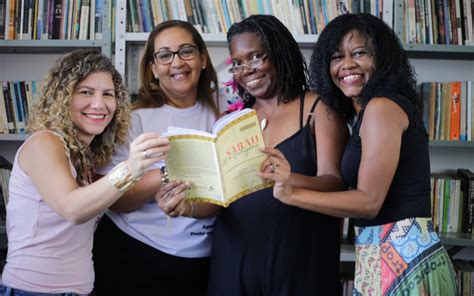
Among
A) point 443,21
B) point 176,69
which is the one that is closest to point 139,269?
point 176,69

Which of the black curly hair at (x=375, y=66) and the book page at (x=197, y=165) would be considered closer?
the book page at (x=197, y=165)

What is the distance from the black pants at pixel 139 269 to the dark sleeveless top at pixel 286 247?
267 mm

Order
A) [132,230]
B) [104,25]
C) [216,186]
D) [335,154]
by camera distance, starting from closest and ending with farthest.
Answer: [216,186] < [335,154] < [132,230] < [104,25]

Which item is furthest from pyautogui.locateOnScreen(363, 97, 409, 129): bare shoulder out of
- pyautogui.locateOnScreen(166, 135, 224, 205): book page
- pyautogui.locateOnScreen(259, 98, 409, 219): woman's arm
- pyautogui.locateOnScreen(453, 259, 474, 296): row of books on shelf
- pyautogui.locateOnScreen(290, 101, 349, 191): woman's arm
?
pyautogui.locateOnScreen(453, 259, 474, 296): row of books on shelf

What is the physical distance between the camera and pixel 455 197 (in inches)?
108

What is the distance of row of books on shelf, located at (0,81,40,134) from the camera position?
2.73m

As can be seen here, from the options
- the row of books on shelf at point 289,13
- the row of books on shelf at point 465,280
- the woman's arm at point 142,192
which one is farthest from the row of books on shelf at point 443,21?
the woman's arm at point 142,192

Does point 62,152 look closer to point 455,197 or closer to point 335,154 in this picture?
point 335,154

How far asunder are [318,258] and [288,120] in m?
0.37

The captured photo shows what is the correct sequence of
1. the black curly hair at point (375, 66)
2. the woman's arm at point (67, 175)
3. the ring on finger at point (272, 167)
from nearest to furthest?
the woman's arm at point (67, 175), the ring on finger at point (272, 167), the black curly hair at point (375, 66)

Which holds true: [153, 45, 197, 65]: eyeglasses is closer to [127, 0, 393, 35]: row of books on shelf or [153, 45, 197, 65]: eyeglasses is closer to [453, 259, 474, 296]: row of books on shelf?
[127, 0, 393, 35]: row of books on shelf

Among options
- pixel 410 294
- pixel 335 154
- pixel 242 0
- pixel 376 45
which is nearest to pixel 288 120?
pixel 335 154

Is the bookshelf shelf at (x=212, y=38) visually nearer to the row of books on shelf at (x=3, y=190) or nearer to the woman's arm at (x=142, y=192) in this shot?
the row of books on shelf at (x=3, y=190)

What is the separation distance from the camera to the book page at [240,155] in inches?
53.0
